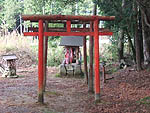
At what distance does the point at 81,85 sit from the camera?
9.83 m

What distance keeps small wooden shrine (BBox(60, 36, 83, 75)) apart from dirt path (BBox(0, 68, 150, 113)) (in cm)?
235

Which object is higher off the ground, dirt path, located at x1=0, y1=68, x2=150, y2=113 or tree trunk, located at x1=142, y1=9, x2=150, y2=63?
tree trunk, located at x1=142, y1=9, x2=150, y2=63

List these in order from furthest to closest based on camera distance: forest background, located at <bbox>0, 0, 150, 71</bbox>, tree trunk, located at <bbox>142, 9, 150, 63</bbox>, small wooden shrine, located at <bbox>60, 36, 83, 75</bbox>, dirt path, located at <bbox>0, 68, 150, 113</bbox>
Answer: small wooden shrine, located at <bbox>60, 36, 83, 75</bbox>, tree trunk, located at <bbox>142, 9, 150, 63</bbox>, forest background, located at <bbox>0, 0, 150, 71</bbox>, dirt path, located at <bbox>0, 68, 150, 113</bbox>

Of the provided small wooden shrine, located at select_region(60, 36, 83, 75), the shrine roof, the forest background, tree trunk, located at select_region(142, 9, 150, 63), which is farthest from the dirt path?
the shrine roof

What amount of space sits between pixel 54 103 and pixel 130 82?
3787 mm

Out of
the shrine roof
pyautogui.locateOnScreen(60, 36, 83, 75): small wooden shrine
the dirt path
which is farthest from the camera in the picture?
the shrine roof

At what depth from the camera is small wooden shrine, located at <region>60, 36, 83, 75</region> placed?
1225 cm

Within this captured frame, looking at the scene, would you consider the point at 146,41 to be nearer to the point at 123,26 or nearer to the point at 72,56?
the point at 123,26

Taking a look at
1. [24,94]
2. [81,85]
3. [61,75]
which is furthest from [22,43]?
[24,94]

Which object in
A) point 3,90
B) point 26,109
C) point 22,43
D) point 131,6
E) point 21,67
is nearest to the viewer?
point 26,109

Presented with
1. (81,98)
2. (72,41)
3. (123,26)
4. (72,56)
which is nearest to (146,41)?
(123,26)

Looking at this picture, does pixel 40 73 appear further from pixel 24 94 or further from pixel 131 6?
pixel 131 6

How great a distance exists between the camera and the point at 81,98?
752 centimetres

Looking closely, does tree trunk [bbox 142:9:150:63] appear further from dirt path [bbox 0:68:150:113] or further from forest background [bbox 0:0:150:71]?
dirt path [bbox 0:68:150:113]
